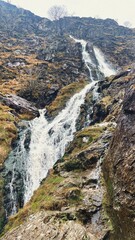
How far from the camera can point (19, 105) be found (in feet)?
190

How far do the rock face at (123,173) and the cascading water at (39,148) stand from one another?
579 inches

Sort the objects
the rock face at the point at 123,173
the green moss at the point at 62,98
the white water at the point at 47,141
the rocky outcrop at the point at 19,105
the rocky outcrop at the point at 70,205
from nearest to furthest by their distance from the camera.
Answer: the rock face at the point at 123,173 < the rocky outcrop at the point at 70,205 < the white water at the point at 47,141 < the green moss at the point at 62,98 < the rocky outcrop at the point at 19,105

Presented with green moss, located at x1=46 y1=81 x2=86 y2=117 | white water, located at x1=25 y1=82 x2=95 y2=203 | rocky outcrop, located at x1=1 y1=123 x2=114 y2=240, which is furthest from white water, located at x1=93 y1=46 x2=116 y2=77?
rocky outcrop, located at x1=1 y1=123 x2=114 y2=240

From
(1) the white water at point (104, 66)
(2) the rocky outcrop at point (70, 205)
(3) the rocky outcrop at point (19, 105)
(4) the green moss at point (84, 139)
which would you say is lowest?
(2) the rocky outcrop at point (70, 205)

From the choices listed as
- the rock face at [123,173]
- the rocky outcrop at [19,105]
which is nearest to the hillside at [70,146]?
the rock face at [123,173]

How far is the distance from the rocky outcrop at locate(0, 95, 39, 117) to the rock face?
35.8 m

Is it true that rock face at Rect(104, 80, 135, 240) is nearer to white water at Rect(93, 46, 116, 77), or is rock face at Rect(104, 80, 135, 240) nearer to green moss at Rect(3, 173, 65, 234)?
green moss at Rect(3, 173, 65, 234)

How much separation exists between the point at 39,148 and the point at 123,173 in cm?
2464

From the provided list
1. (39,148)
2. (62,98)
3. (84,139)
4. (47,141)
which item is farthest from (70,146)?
(62,98)

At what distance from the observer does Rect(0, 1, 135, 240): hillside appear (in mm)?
17391

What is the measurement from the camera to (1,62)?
93312mm

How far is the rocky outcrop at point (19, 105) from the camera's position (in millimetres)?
Answer: 56647

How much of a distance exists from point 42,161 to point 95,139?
11591mm

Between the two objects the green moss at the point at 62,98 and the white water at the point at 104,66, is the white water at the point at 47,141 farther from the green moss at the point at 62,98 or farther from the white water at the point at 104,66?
the white water at the point at 104,66
